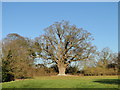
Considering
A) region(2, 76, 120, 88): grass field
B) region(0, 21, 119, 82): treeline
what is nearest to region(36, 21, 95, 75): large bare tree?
region(0, 21, 119, 82): treeline

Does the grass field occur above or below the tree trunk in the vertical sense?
above

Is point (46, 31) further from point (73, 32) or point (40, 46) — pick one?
point (73, 32)

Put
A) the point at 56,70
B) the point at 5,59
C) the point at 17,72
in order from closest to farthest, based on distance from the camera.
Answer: the point at 5,59 < the point at 17,72 < the point at 56,70

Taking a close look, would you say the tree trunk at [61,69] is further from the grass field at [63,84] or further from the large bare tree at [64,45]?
the grass field at [63,84]

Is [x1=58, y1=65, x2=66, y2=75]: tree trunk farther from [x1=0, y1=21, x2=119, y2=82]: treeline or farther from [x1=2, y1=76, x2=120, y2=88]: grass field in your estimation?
[x1=2, y1=76, x2=120, y2=88]: grass field

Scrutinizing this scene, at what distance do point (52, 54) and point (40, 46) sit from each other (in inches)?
105

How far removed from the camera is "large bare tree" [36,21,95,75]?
29.2 meters

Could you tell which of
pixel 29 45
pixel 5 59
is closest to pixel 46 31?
pixel 29 45

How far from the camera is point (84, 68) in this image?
30.1 meters

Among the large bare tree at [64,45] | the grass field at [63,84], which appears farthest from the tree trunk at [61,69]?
the grass field at [63,84]

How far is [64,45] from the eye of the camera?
98.5 ft

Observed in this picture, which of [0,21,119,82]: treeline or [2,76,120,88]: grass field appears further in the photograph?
[0,21,119,82]: treeline

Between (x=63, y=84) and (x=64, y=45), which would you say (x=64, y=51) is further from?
(x=63, y=84)

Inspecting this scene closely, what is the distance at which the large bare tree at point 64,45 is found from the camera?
2922 centimetres
